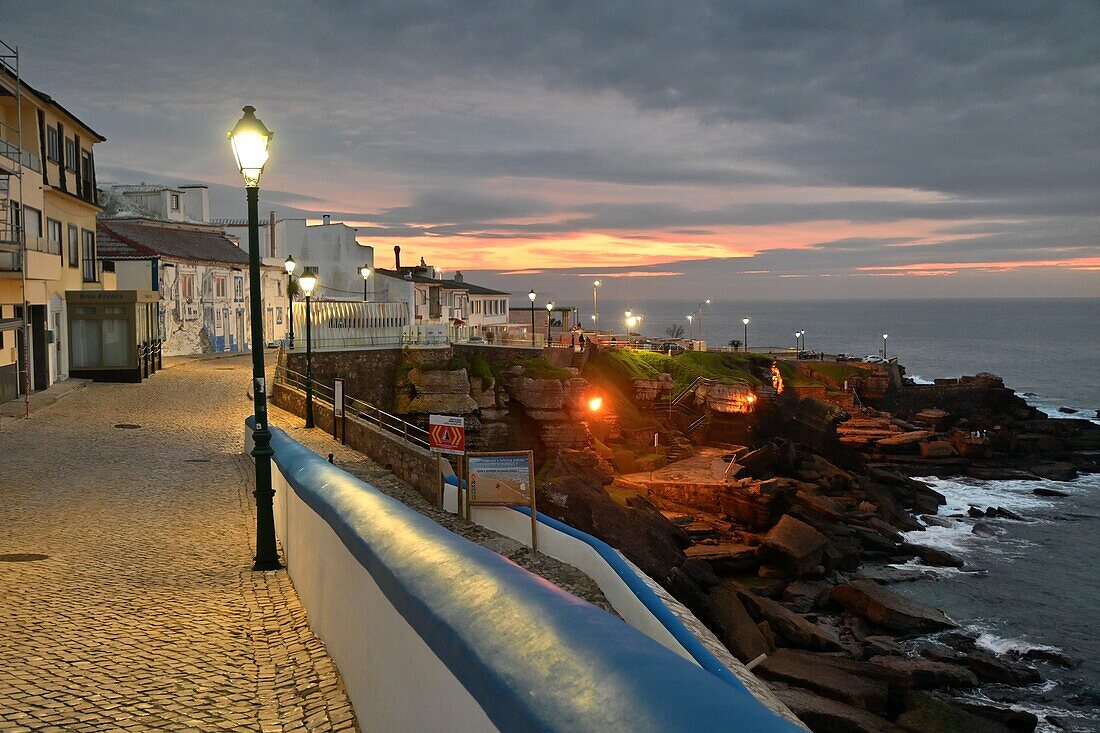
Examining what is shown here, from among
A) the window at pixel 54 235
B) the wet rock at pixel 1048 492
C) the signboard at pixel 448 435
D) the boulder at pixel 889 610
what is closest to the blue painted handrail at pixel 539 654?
the signboard at pixel 448 435

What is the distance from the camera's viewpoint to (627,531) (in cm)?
2505

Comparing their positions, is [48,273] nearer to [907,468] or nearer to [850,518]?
[850,518]

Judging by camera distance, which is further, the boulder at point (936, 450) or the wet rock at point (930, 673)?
the boulder at point (936, 450)

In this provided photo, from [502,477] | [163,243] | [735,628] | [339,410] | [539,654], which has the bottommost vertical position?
[735,628]

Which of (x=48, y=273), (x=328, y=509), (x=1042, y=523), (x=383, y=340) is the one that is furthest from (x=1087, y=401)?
(x=328, y=509)

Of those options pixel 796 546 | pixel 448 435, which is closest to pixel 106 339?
pixel 448 435

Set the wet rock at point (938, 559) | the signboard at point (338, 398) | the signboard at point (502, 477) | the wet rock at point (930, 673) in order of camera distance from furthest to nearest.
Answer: the wet rock at point (938, 559)
the signboard at point (338, 398)
the wet rock at point (930, 673)
the signboard at point (502, 477)

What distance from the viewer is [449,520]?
17.1m

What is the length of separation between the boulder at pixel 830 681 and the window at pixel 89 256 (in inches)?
1185

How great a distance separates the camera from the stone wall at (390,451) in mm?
19141

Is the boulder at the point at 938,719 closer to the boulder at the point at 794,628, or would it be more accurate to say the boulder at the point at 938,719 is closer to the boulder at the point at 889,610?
the boulder at the point at 794,628

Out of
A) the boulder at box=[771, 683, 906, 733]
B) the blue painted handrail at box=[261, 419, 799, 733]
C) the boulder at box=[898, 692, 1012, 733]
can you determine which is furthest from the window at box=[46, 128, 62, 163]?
the blue painted handrail at box=[261, 419, 799, 733]

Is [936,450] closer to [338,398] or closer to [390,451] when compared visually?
[338,398]

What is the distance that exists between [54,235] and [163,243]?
1995 centimetres
